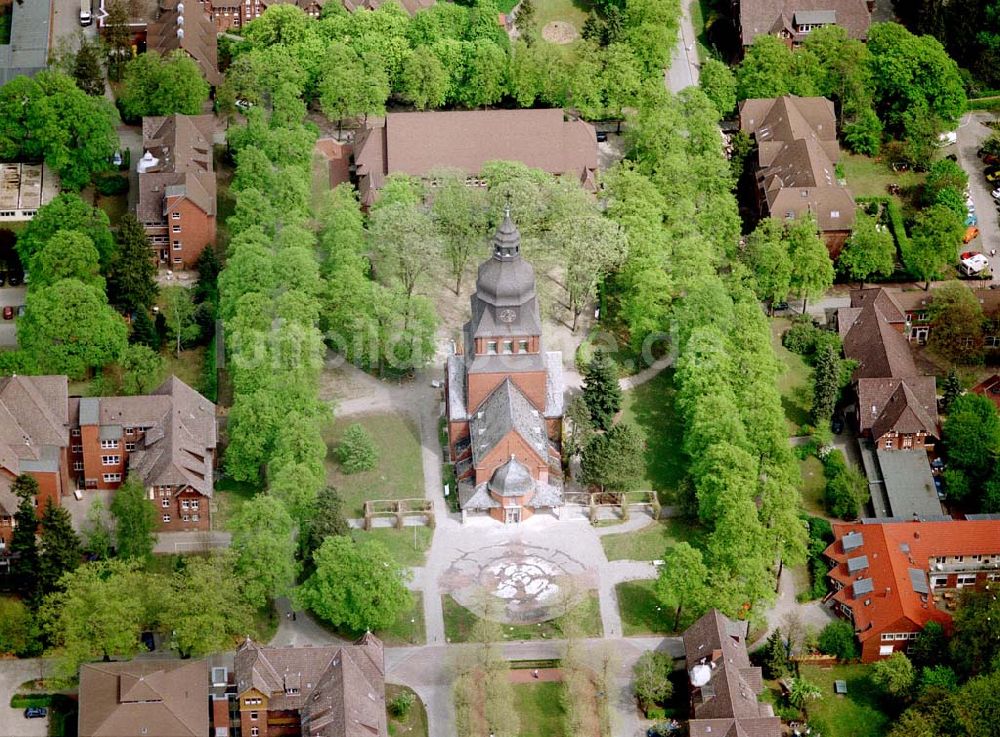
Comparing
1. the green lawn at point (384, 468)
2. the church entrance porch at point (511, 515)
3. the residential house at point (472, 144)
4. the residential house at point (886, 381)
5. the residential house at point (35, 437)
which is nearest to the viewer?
the residential house at point (35, 437)

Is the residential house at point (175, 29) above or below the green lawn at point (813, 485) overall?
above

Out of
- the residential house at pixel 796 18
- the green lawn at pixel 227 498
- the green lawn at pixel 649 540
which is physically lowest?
the green lawn at pixel 649 540

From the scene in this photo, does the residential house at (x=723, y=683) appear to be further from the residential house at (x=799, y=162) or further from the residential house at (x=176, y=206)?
the residential house at (x=176, y=206)

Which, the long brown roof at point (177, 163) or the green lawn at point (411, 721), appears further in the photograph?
the long brown roof at point (177, 163)

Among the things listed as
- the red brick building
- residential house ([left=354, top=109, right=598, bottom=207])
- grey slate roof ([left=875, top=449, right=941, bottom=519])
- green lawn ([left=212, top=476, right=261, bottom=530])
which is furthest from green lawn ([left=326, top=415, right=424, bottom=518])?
grey slate roof ([left=875, top=449, right=941, bottom=519])

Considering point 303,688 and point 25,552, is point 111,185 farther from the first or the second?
point 303,688

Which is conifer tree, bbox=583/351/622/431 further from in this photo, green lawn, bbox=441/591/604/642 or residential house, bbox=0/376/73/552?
residential house, bbox=0/376/73/552

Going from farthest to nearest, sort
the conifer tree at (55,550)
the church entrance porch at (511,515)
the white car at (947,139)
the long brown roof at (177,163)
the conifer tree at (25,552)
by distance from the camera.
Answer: the white car at (947,139), the long brown roof at (177,163), the church entrance porch at (511,515), the conifer tree at (25,552), the conifer tree at (55,550)

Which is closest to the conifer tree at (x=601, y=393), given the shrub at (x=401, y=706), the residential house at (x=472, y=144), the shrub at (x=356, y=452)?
the shrub at (x=356, y=452)

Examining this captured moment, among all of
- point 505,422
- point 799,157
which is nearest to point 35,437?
point 505,422
